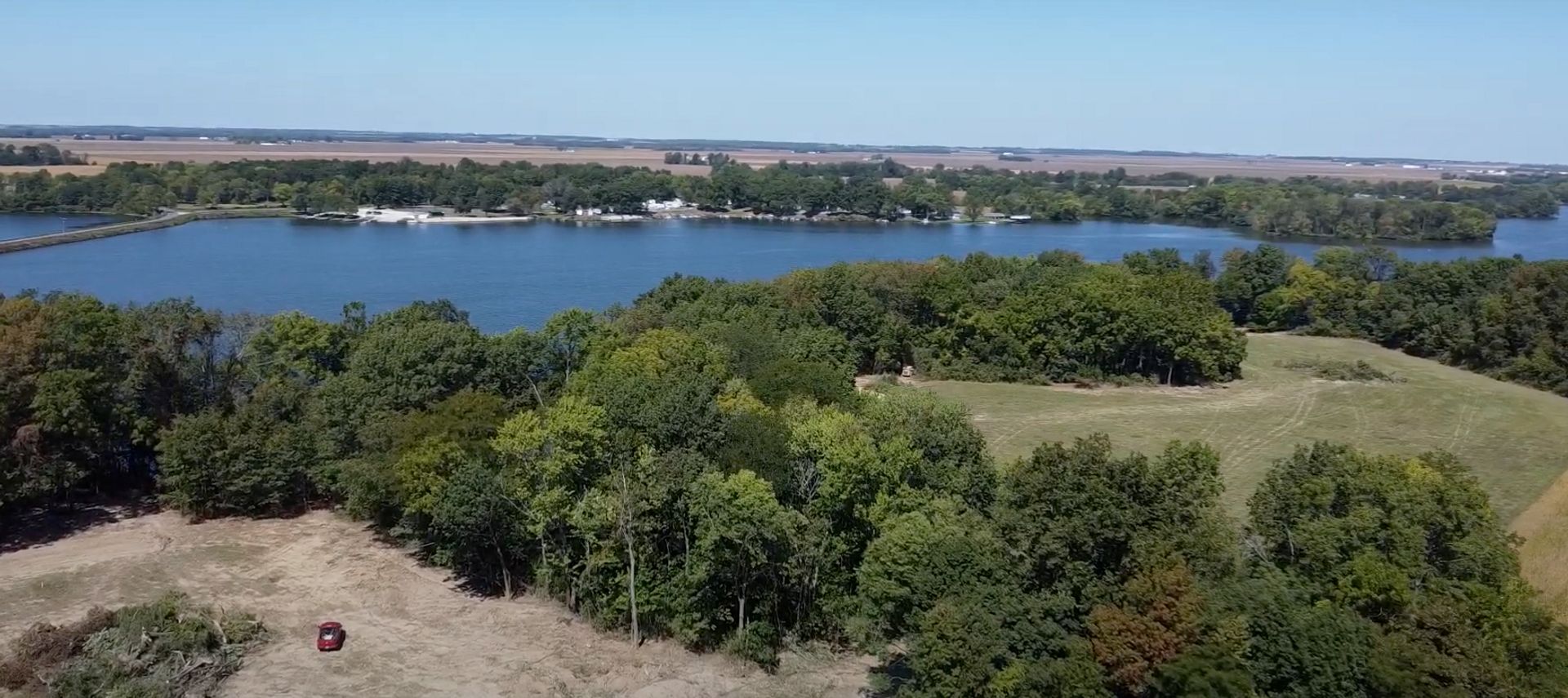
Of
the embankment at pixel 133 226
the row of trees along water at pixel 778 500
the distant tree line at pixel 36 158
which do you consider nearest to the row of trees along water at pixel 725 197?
the embankment at pixel 133 226

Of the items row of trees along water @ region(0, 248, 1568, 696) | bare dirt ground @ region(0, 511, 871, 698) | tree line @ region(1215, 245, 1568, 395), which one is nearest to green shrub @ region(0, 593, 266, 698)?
bare dirt ground @ region(0, 511, 871, 698)

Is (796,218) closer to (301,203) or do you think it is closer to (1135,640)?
(301,203)

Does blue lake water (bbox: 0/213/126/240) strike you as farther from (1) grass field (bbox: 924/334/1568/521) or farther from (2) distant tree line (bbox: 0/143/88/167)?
(1) grass field (bbox: 924/334/1568/521)

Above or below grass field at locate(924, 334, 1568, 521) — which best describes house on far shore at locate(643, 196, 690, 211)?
above

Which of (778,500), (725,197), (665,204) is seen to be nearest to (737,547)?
(778,500)

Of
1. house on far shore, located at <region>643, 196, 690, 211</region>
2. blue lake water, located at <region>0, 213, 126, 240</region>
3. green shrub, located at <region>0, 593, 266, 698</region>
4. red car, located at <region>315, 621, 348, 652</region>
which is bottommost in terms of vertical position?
red car, located at <region>315, 621, 348, 652</region>

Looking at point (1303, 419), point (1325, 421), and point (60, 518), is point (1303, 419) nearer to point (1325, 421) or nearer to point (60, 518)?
point (1325, 421)

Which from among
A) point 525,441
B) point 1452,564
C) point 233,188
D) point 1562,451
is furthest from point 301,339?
point 233,188
